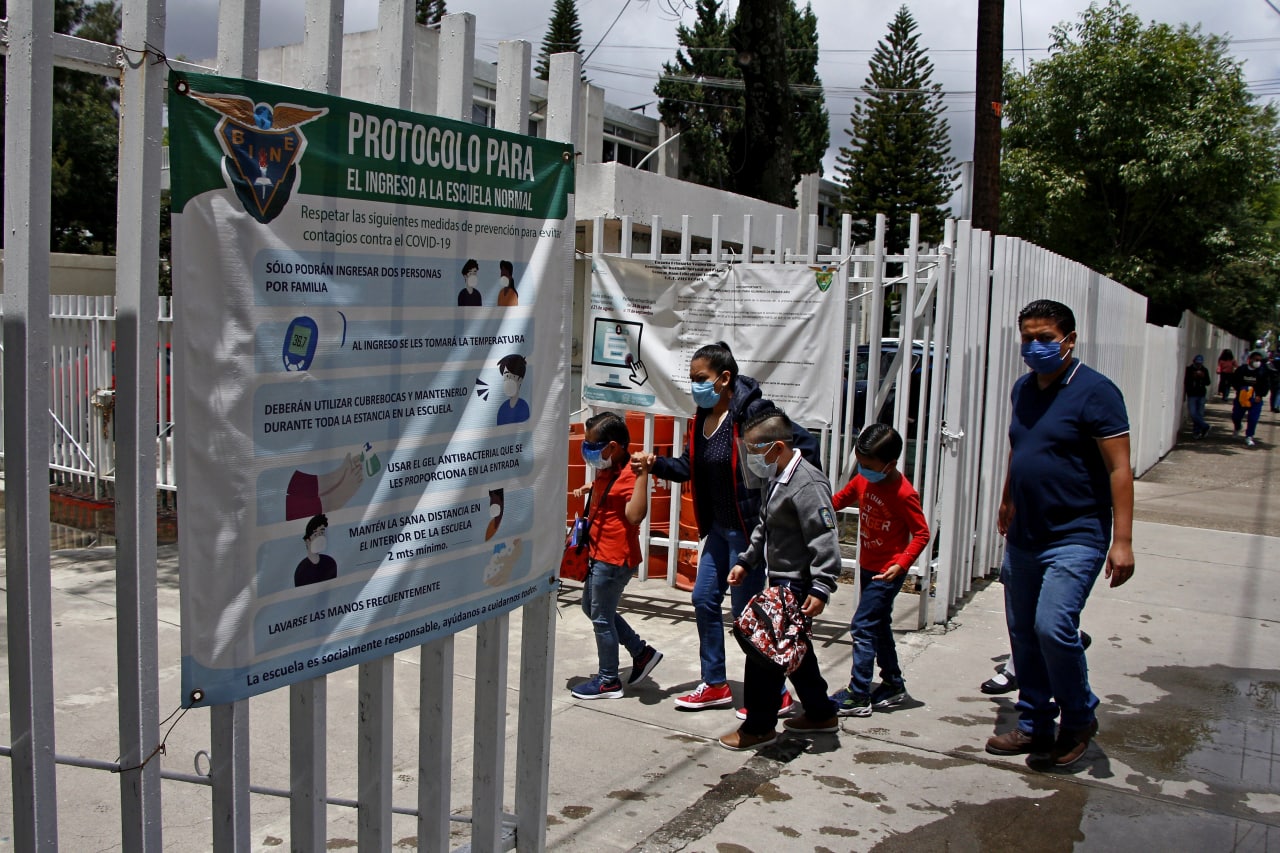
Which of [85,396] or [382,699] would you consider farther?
[85,396]

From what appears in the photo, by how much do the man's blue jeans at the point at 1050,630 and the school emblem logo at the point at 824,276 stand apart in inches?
97.4

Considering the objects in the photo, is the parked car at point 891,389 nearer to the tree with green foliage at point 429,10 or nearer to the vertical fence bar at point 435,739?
the vertical fence bar at point 435,739

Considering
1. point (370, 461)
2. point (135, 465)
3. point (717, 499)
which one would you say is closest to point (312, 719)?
point (370, 461)

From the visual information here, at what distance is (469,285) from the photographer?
274cm

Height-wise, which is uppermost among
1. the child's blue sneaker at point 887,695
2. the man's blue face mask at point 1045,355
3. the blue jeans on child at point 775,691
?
the man's blue face mask at point 1045,355

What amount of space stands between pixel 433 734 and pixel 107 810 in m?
2.05

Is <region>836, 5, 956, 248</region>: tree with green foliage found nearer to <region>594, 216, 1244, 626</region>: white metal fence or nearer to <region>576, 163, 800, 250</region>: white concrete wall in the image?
<region>576, 163, 800, 250</region>: white concrete wall

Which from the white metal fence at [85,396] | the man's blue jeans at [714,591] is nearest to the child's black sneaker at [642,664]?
the man's blue jeans at [714,591]

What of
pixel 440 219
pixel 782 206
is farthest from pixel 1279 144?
pixel 440 219

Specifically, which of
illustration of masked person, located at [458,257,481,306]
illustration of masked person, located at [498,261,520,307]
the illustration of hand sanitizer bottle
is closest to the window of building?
illustration of masked person, located at [498,261,520,307]

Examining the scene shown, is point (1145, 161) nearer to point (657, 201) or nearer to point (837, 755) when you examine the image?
point (657, 201)

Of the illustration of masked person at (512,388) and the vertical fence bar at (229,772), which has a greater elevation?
the illustration of masked person at (512,388)

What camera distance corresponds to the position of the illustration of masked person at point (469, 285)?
272 centimetres

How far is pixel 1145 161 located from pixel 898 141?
2401cm
